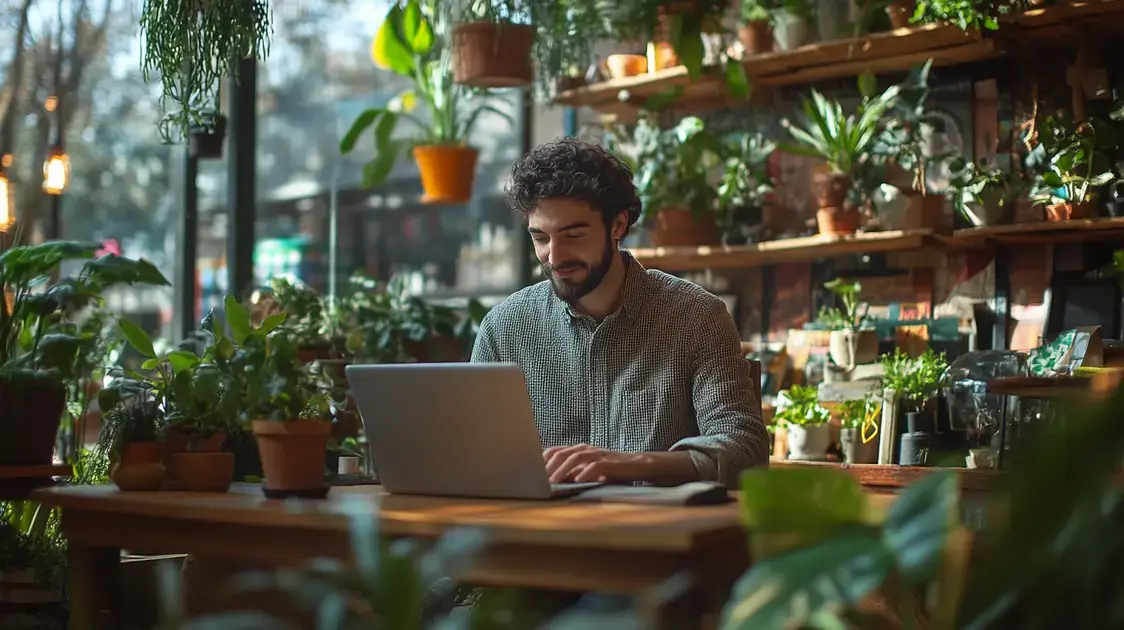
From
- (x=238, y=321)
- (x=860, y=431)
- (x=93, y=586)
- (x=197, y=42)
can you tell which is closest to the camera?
(x=93, y=586)

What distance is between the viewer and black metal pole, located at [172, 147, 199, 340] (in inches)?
189

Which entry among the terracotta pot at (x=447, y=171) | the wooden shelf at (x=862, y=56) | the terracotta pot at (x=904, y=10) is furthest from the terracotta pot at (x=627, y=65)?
the terracotta pot at (x=904, y=10)

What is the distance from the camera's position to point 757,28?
4.59 m

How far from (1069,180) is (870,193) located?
2.18 feet

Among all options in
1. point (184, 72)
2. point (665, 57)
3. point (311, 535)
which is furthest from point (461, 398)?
point (665, 57)

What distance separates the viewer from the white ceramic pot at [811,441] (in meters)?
4.23

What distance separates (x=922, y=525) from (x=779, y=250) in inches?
119

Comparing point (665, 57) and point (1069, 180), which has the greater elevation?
point (665, 57)

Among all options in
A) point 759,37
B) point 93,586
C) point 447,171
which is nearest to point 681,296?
point 93,586

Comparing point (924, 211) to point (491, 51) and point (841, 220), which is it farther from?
point (491, 51)

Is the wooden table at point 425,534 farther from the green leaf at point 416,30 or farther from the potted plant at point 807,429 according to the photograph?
the green leaf at point 416,30

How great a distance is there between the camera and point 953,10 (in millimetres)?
3961

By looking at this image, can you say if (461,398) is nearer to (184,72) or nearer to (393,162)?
(184,72)

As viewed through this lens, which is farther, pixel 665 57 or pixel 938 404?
pixel 665 57
